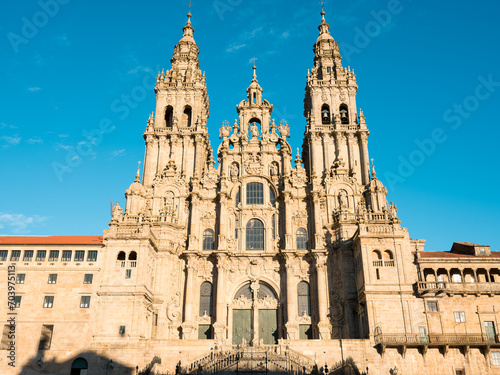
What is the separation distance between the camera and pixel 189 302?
4700 cm

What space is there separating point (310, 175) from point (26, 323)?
31.6 meters

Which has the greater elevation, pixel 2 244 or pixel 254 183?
pixel 254 183

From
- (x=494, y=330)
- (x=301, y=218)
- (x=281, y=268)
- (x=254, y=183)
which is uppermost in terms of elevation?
(x=254, y=183)

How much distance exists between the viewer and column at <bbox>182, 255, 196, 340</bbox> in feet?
149

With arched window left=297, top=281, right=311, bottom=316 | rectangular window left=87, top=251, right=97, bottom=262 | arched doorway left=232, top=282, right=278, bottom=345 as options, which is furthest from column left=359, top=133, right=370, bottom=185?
rectangular window left=87, top=251, right=97, bottom=262

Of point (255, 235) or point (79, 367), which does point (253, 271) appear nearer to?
point (255, 235)

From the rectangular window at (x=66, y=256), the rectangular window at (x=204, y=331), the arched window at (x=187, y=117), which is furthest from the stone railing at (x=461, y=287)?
the arched window at (x=187, y=117)

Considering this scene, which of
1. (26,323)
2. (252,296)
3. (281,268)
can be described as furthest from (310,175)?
(26,323)

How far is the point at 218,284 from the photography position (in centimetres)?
4756

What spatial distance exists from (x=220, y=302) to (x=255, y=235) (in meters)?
8.49

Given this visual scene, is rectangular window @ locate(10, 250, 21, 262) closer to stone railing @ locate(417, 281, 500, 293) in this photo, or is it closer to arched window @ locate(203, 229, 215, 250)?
arched window @ locate(203, 229, 215, 250)

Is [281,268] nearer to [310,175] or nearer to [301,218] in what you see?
[301,218]

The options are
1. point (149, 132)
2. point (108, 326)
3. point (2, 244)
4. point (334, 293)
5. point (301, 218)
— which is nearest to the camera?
point (108, 326)

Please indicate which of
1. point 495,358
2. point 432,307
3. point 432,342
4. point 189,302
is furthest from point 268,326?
point 495,358
